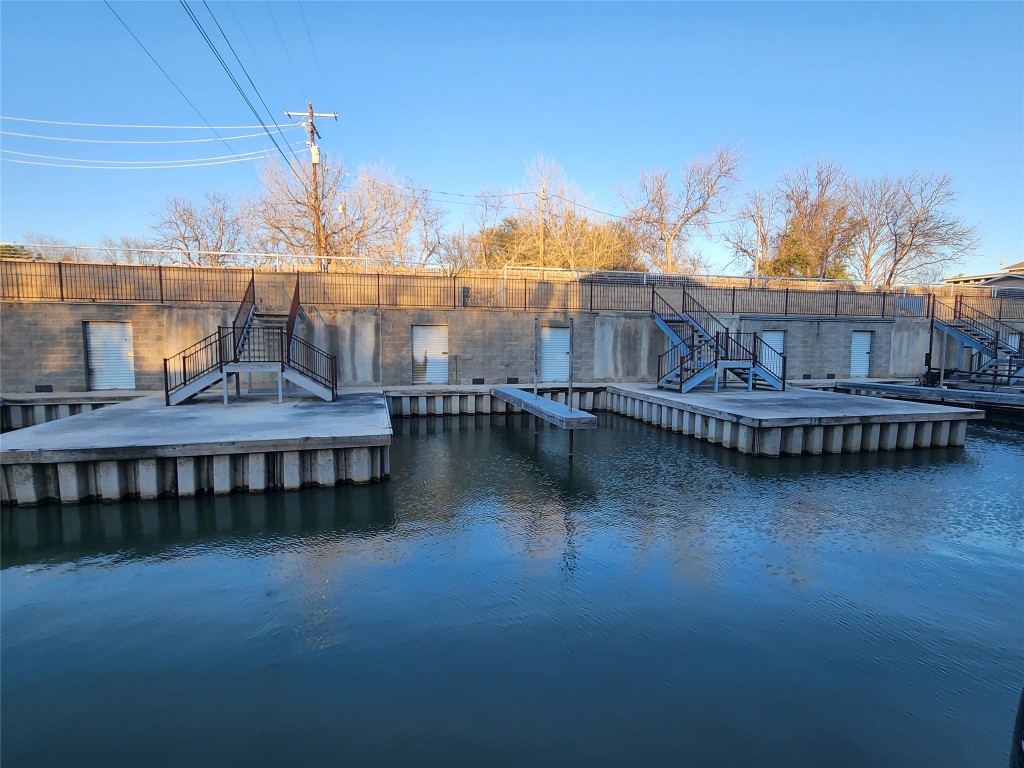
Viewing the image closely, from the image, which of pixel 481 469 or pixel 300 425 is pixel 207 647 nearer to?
pixel 300 425

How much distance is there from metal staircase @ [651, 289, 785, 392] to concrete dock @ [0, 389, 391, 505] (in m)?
10.2

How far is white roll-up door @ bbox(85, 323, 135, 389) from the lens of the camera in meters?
16.3

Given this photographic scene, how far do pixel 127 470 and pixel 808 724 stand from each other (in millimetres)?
9028

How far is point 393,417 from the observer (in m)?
16.9

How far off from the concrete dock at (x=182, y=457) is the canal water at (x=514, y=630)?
0.38 metres

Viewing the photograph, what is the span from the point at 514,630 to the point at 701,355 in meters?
17.2

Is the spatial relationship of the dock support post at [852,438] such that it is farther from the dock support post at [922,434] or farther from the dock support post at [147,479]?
the dock support post at [147,479]

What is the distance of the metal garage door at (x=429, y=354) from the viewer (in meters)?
18.9

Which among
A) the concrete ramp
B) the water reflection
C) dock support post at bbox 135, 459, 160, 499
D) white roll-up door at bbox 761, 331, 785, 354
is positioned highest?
white roll-up door at bbox 761, 331, 785, 354

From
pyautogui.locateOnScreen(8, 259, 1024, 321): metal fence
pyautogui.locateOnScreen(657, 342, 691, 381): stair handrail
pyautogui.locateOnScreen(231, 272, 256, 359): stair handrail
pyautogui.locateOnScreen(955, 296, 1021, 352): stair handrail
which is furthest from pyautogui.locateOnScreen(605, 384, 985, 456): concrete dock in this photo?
pyautogui.locateOnScreen(955, 296, 1021, 352): stair handrail

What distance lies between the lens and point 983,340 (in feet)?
71.4

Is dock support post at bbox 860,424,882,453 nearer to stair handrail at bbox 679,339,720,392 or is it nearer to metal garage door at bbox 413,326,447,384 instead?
stair handrail at bbox 679,339,720,392

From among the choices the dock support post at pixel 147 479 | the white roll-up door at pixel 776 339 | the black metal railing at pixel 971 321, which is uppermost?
the black metal railing at pixel 971 321

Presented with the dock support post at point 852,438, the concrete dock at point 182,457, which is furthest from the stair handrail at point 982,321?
the concrete dock at point 182,457
